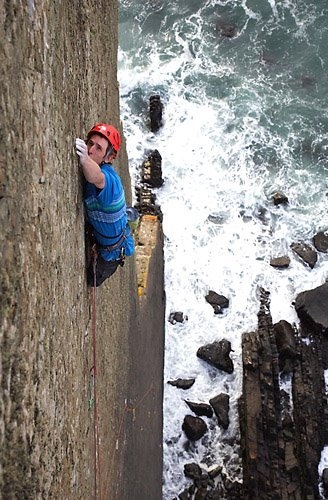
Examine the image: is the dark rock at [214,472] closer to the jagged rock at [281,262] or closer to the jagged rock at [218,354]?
the jagged rock at [218,354]

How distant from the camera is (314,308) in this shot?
36.6ft

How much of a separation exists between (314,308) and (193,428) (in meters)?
Answer: 3.66

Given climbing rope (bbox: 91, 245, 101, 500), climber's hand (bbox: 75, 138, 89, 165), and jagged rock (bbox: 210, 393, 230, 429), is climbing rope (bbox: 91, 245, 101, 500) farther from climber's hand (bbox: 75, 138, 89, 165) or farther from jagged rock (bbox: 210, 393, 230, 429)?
jagged rock (bbox: 210, 393, 230, 429)

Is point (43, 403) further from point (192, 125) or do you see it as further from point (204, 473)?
point (192, 125)

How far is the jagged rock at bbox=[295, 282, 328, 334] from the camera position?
10930 mm

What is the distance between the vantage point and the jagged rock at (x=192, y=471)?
9693mm

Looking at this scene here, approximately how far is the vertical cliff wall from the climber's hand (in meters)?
0.05

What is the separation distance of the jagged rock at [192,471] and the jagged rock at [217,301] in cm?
333

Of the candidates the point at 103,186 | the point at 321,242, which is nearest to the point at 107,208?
the point at 103,186

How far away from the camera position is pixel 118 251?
391cm

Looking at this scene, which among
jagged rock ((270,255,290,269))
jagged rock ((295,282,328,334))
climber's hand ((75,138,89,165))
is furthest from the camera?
jagged rock ((270,255,290,269))

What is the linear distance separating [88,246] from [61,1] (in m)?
1.60

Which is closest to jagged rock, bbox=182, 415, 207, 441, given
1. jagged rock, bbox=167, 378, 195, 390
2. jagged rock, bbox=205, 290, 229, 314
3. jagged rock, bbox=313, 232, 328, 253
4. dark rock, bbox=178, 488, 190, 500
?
jagged rock, bbox=167, 378, 195, 390

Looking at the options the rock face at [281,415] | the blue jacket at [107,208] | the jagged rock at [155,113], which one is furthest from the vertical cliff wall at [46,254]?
the jagged rock at [155,113]
